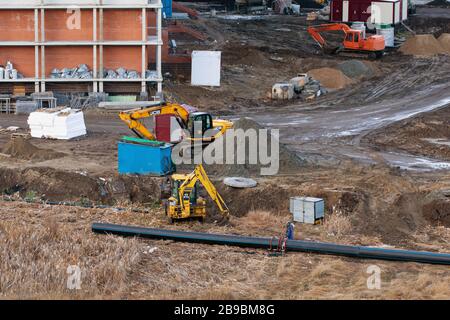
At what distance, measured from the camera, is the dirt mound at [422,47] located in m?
58.6

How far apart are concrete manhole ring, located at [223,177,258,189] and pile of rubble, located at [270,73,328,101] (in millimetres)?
16025

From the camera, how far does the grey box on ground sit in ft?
91.4

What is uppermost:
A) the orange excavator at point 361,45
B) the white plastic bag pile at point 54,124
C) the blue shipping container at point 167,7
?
the blue shipping container at point 167,7

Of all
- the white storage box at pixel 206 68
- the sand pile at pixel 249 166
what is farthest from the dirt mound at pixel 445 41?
the sand pile at pixel 249 166

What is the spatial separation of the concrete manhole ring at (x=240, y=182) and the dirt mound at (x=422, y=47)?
2992 centimetres


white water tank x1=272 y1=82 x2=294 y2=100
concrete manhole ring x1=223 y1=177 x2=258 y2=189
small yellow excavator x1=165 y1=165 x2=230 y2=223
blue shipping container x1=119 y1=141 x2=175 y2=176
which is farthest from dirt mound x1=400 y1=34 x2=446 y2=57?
small yellow excavator x1=165 y1=165 x2=230 y2=223

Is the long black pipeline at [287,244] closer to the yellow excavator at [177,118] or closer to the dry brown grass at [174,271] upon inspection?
the dry brown grass at [174,271]

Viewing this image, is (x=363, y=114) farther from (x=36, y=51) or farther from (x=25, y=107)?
(x=25, y=107)

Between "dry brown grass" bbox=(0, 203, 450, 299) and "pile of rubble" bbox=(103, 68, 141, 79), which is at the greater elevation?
"pile of rubble" bbox=(103, 68, 141, 79)

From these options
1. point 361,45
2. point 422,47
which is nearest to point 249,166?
point 361,45

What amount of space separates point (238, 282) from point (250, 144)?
11.7 metres

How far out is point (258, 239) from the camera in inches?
926

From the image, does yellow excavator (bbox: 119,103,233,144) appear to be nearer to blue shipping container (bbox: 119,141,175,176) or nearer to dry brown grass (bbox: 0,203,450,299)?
blue shipping container (bbox: 119,141,175,176)

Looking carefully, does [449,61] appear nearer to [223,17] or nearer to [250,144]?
[223,17]
